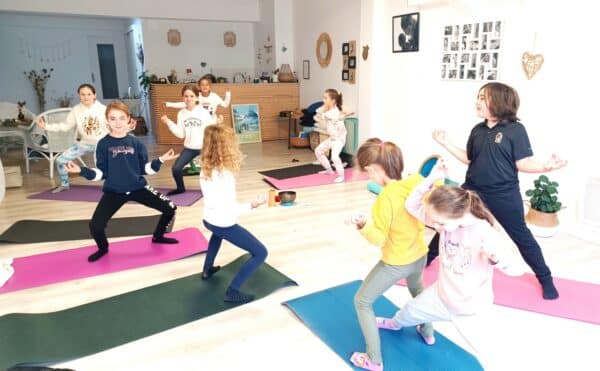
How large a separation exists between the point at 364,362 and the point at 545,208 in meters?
2.48

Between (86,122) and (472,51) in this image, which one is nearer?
(472,51)

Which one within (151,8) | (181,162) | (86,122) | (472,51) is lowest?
(181,162)

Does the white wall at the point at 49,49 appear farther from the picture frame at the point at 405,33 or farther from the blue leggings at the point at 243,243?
the blue leggings at the point at 243,243

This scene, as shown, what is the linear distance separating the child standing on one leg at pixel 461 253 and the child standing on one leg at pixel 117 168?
2.04m

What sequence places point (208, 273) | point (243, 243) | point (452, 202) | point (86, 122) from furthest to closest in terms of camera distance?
1. point (86, 122)
2. point (208, 273)
3. point (243, 243)
4. point (452, 202)

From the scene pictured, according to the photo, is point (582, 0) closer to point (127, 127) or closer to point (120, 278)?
point (127, 127)

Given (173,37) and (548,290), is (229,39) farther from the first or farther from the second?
(548,290)

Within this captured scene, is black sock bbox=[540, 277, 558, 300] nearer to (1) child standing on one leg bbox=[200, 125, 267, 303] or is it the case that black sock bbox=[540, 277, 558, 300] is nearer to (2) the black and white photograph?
(1) child standing on one leg bbox=[200, 125, 267, 303]

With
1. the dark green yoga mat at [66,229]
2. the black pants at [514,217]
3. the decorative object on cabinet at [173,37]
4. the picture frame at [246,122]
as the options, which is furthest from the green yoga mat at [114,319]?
the decorative object on cabinet at [173,37]

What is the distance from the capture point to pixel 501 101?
243 centimetres

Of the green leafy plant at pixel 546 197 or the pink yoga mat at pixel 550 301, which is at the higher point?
the green leafy plant at pixel 546 197

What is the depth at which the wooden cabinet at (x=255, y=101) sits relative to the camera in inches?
333

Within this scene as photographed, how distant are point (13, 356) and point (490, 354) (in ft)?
7.46

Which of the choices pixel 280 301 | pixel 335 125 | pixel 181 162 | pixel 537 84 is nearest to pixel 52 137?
pixel 181 162
